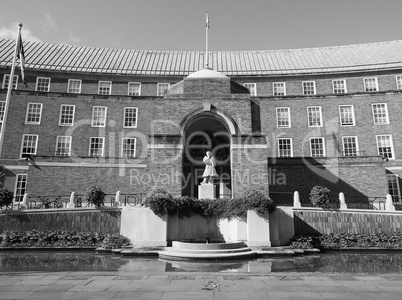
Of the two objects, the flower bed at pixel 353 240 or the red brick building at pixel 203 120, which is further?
the red brick building at pixel 203 120

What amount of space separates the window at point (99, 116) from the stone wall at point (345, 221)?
23.9 m

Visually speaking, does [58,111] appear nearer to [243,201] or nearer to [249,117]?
[249,117]

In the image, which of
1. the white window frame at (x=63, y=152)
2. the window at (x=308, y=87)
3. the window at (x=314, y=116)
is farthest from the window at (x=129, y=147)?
the window at (x=308, y=87)

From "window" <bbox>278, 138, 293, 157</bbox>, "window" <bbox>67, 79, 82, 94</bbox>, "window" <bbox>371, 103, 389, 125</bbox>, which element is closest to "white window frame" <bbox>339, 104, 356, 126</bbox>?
"window" <bbox>371, 103, 389, 125</bbox>

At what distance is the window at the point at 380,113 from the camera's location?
110ft

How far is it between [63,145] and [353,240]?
28799 millimetres

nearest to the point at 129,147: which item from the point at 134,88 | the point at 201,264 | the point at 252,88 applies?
the point at 134,88

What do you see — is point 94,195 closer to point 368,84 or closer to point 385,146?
point 385,146

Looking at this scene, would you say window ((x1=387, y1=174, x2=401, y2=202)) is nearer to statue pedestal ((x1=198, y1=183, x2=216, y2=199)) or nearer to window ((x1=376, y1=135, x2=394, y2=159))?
window ((x1=376, y1=135, x2=394, y2=159))

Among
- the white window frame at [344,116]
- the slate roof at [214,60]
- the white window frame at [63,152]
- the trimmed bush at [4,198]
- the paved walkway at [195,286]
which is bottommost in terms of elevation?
the paved walkway at [195,286]

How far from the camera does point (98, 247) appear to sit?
17422 mm

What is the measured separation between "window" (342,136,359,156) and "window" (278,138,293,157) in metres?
5.61

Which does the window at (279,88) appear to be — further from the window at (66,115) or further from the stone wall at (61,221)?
the stone wall at (61,221)

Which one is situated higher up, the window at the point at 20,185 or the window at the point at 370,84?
the window at the point at 370,84
